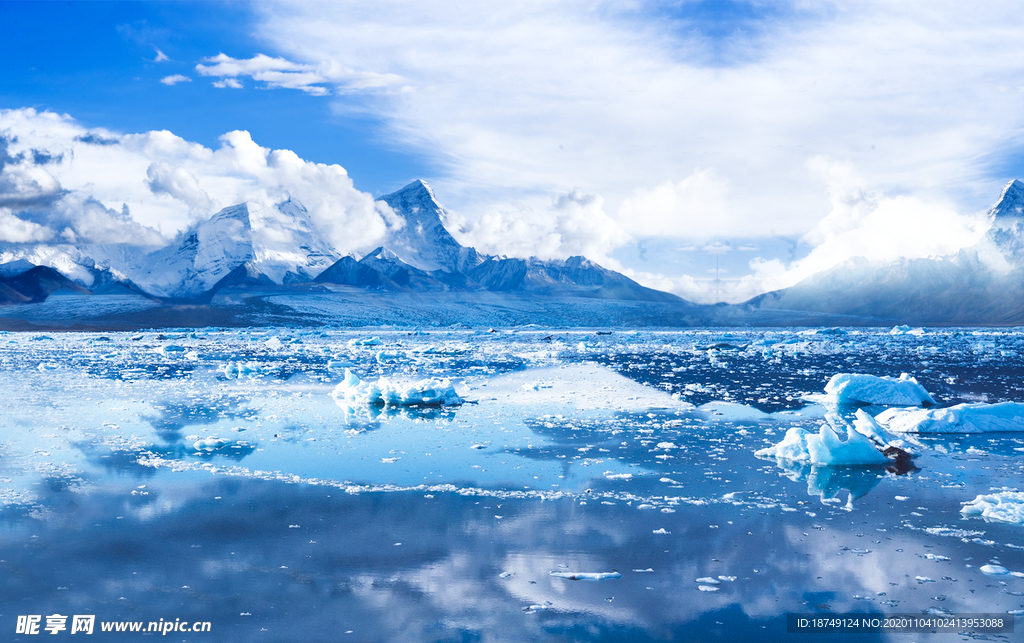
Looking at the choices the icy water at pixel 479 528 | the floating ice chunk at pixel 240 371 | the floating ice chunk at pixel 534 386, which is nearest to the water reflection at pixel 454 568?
the icy water at pixel 479 528

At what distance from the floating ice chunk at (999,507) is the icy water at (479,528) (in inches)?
6.1

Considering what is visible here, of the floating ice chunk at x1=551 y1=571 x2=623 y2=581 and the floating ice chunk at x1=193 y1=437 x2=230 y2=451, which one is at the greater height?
the floating ice chunk at x1=551 y1=571 x2=623 y2=581

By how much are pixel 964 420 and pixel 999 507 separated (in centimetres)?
527

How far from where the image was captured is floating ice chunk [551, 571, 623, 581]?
537cm

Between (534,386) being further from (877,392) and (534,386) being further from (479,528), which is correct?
(479,528)

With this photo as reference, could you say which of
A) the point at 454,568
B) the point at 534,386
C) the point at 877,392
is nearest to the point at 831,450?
the point at 454,568

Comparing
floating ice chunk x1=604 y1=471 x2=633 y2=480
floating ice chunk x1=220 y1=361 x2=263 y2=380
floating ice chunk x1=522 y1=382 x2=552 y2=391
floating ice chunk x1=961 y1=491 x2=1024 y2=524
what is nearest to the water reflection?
floating ice chunk x1=961 y1=491 x2=1024 y2=524

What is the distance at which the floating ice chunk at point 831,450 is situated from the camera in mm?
9008

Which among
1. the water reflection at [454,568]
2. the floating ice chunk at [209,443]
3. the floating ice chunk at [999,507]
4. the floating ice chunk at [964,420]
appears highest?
the floating ice chunk at [964,420]

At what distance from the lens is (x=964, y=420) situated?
11.5 m

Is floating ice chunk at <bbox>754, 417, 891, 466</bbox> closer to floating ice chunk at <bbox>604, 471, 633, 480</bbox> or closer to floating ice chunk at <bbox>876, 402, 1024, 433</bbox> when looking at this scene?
floating ice chunk at <bbox>604, 471, 633, 480</bbox>

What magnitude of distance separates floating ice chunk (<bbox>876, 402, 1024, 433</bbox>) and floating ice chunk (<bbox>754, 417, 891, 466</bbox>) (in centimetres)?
244

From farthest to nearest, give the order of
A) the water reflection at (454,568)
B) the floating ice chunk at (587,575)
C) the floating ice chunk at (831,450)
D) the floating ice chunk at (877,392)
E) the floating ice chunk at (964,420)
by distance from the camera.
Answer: the floating ice chunk at (877,392) < the floating ice chunk at (964,420) < the floating ice chunk at (831,450) < the floating ice chunk at (587,575) < the water reflection at (454,568)

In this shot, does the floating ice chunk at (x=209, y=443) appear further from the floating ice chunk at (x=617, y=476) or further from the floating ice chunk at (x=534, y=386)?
the floating ice chunk at (x=534, y=386)
